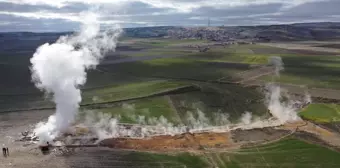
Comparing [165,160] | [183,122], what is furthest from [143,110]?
[165,160]

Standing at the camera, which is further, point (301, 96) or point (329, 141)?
point (301, 96)

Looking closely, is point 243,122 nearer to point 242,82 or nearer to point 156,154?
point 156,154

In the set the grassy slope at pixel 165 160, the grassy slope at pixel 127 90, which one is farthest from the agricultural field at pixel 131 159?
the grassy slope at pixel 127 90

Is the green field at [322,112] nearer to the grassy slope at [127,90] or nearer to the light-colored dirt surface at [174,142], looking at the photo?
the light-colored dirt surface at [174,142]

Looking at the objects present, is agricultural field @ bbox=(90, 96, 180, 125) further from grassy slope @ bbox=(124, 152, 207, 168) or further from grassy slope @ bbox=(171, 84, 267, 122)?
grassy slope @ bbox=(124, 152, 207, 168)

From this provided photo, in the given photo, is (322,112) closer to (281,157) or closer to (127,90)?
(281,157)

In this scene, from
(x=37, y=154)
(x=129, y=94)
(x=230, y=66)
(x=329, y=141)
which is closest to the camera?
(x=37, y=154)

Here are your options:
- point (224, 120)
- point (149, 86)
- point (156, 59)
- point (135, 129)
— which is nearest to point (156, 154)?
point (135, 129)
